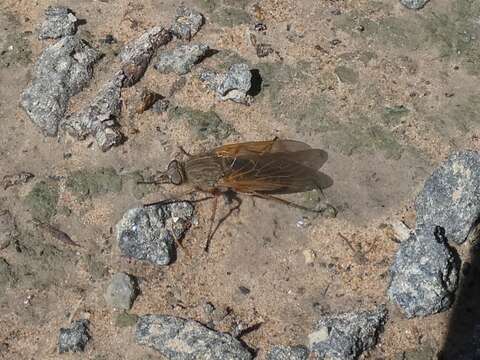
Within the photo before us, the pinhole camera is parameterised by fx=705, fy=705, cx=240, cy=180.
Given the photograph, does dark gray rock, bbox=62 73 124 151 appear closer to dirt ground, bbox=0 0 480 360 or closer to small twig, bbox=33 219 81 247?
dirt ground, bbox=0 0 480 360

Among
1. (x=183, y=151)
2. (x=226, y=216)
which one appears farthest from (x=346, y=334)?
(x=183, y=151)

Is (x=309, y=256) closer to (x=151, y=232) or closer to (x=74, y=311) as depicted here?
(x=151, y=232)

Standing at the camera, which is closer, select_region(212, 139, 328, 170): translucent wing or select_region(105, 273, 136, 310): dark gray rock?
select_region(105, 273, 136, 310): dark gray rock

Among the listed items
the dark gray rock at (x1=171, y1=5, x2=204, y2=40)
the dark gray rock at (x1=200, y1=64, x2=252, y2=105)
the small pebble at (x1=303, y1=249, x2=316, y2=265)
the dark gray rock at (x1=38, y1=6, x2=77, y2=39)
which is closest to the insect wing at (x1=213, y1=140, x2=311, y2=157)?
the dark gray rock at (x1=200, y1=64, x2=252, y2=105)

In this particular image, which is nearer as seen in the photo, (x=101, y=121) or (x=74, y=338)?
(x=74, y=338)

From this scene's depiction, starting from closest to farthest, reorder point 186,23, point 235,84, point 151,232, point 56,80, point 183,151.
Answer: point 151,232, point 183,151, point 235,84, point 56,80, point 186,23

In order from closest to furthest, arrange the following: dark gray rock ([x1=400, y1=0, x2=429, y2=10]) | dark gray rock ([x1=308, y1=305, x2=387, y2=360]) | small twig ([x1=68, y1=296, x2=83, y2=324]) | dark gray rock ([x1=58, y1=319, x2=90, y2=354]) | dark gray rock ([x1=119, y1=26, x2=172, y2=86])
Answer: dark gray rock ([x1=308, y1=305, x2=387, y2=360]), dark gray rock ([x1=58, y1=319, x2=90, y2=354]), small twig ([x1=68, y1=296, x2=83, y2=324]), dark gray rock ([x1=119, y1=26, x2=172, y2=86]), dark gray rock ([x1=400, y1=0, x2=429, y2=10])
